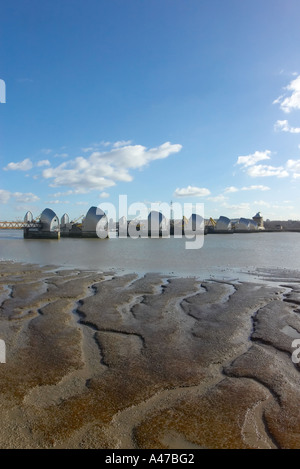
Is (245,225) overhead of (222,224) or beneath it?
beneath

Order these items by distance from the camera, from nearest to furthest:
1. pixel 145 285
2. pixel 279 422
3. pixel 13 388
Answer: pixel 279 422 → pixel 13 388 → pixel 145 285

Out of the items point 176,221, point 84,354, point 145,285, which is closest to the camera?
point 84,354

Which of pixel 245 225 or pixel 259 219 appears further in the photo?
pixel 259 219

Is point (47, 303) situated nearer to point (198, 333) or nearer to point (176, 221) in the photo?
point (198, 333)

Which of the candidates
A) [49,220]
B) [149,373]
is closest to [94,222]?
[49,220]

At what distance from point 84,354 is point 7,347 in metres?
1.45

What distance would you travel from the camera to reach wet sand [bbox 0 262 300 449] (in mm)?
3260

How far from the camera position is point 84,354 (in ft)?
17.6

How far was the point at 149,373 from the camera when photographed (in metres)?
4.63

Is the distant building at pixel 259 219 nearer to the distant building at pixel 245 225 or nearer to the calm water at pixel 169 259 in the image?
the distant building at pixel 245 225

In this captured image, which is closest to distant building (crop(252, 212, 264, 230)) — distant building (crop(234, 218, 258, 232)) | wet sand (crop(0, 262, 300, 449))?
distant building (crop(234, 218, 258, 232))

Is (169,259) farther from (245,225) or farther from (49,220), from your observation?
(245,225)
